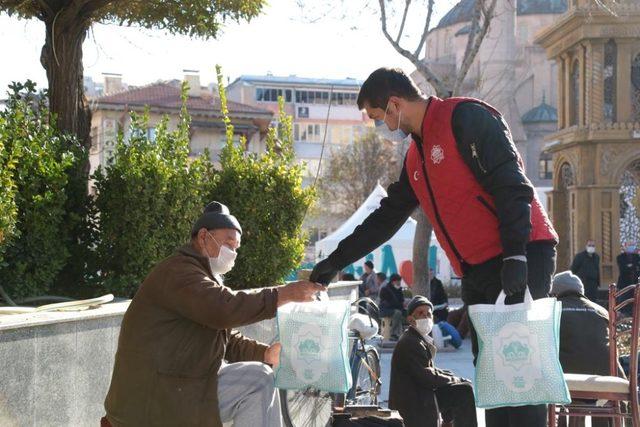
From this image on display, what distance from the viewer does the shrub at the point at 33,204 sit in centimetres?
796

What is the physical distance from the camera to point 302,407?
7543mm

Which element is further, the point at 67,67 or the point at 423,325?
the point at 67,67

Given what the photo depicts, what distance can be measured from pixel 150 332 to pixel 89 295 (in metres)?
4.10

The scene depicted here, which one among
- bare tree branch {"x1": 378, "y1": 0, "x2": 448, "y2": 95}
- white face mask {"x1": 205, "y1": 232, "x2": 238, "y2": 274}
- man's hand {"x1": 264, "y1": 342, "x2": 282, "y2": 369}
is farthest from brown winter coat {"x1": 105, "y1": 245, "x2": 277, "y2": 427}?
bare tree branch {"x1": 378, "y1": 0, "x2": 448, "y2": 95}

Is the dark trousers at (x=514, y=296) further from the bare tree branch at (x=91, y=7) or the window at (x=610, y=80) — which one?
the window at (x=610, y=80)

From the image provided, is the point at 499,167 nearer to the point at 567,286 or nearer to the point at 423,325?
the point at 567,286

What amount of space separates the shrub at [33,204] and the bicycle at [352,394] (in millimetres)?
2013

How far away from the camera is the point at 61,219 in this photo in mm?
8312

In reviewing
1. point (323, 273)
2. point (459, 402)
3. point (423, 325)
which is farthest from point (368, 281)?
point (323, 273)

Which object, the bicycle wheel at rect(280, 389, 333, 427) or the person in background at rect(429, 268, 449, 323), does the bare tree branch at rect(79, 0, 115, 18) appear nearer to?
the bicycle wheel at rect(280, 389, 333, 427)

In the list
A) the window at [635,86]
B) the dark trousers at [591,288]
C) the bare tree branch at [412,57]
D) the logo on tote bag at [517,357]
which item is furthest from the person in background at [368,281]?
the logo on tote bag at [517,357]

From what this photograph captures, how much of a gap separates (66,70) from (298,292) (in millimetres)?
5493

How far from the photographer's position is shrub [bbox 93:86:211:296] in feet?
28.7

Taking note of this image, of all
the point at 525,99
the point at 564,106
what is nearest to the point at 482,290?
the point at 564,106
